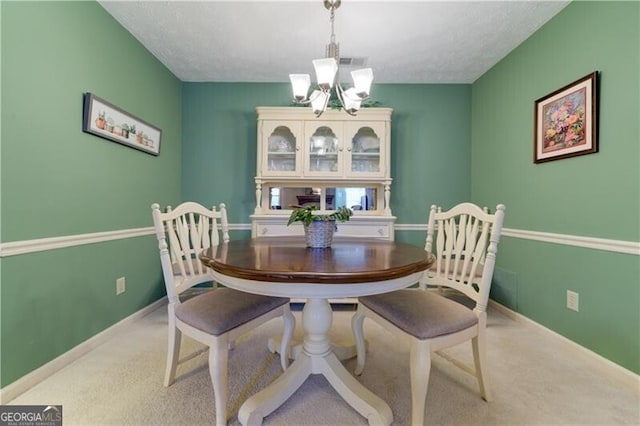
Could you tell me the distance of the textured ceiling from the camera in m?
1.90

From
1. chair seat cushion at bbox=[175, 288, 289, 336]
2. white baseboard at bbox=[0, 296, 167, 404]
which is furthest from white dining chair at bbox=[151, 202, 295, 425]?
white baseboard at bbox=[0, 296, 167, 404]

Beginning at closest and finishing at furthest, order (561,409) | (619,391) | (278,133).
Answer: (561,409) < (619,391) < (278,133)

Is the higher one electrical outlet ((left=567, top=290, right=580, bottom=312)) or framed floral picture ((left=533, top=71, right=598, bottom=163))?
framed floral picture ((left=533, top=71, right=598, bottom=163))

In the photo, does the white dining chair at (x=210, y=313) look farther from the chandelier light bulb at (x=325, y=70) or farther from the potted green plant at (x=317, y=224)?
the chandelier light bulb at (x=325, y=70)

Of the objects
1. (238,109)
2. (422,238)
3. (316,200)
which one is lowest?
(422,238)

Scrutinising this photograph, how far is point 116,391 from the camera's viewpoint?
55.3 inches

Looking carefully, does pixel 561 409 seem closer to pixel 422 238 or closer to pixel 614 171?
pixel 614 171

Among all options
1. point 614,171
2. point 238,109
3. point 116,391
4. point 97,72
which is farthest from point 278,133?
point 614,171

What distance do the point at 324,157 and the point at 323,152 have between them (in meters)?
0.05

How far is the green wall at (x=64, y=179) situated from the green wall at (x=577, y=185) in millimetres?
3163

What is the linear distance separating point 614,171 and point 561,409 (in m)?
1.32

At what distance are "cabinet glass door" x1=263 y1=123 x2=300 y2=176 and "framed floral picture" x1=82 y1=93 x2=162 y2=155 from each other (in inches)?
40.0

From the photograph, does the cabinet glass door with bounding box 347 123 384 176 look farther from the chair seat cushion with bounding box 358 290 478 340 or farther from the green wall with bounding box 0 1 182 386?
the green wall with bounding box 0 1 182 386

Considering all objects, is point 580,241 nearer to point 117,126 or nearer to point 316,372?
point 316,372
